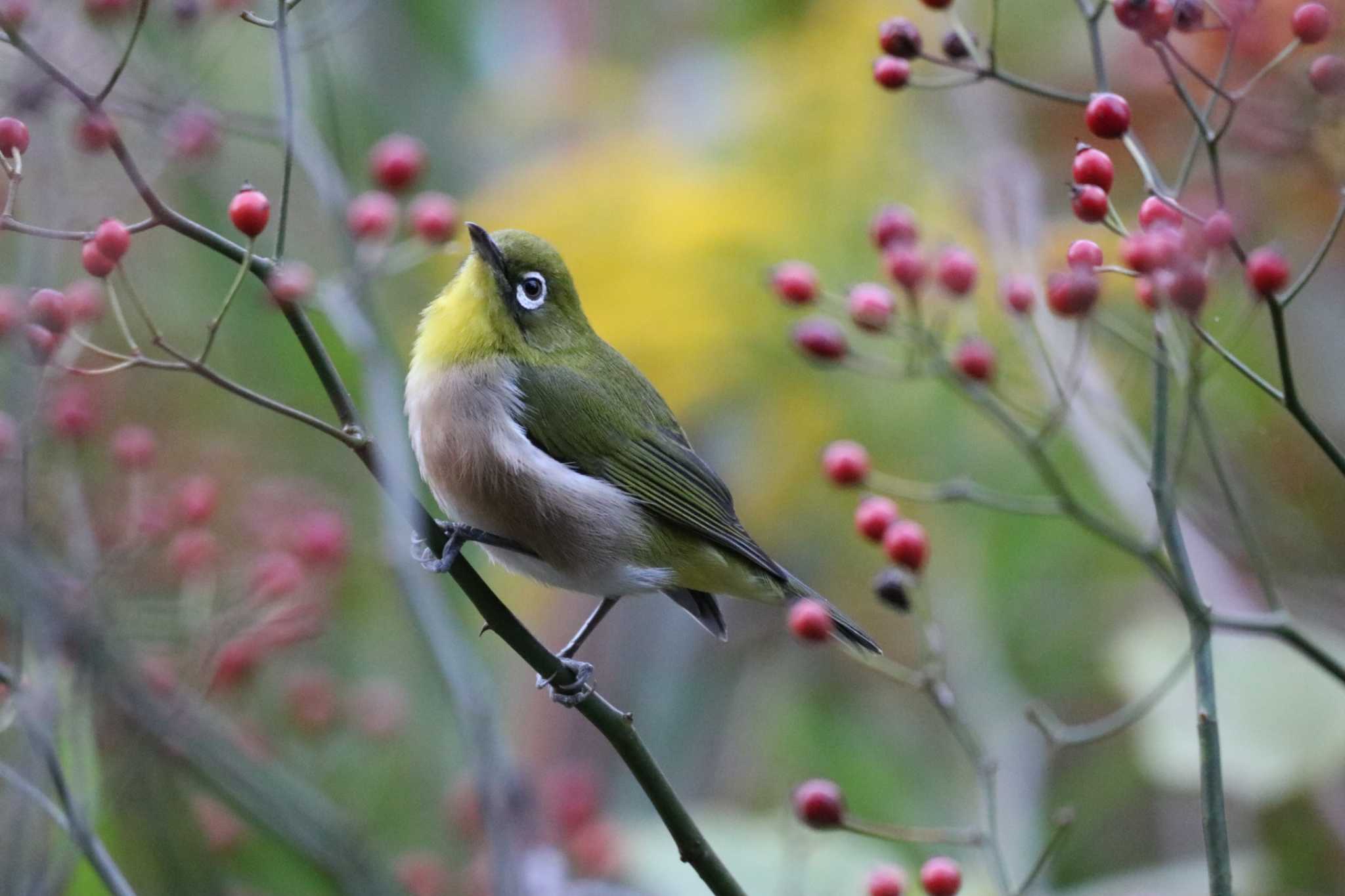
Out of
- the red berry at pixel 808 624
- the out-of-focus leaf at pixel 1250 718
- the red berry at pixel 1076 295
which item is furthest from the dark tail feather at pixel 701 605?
the red berry at pixel 1076 295

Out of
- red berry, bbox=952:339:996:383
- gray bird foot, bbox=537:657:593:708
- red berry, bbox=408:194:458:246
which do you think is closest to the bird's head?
red berry, bbox=408:194:458:246

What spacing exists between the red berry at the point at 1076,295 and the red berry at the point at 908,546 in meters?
0.53

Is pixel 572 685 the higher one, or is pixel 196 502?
pixel 196 502

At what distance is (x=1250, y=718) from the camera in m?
3.61

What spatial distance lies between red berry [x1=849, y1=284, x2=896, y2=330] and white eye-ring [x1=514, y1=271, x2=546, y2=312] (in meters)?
1.01

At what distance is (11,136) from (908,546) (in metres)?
1.55

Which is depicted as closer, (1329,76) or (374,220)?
(1329,76)

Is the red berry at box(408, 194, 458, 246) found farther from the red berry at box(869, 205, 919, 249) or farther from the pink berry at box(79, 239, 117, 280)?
the pink berry at box(79, 239, 117, 280)

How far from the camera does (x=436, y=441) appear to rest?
10.7ft

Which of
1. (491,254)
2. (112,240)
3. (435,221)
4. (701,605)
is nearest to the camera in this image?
(112,240)

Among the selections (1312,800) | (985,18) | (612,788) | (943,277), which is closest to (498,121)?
(985,18)

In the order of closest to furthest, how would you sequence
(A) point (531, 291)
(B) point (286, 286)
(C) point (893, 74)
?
(B) point (286, 286), (C) point (893, 74), (A) point (531, 291)

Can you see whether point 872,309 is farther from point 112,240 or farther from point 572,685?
point 112,240

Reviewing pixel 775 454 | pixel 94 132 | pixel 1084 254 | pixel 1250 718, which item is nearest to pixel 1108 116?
pixel 1084 254
